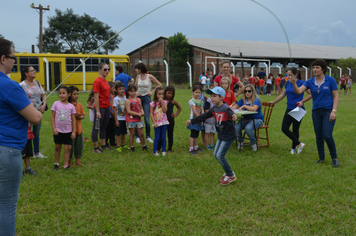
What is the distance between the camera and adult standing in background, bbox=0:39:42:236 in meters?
2.29

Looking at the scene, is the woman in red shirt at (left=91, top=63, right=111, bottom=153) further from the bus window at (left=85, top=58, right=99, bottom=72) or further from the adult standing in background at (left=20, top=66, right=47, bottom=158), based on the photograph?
the bus window at (left=85, top=58, right=99, bottom=72)

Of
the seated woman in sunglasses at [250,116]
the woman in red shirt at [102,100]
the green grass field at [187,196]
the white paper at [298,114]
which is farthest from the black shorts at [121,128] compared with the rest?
the white paper at [298,114]

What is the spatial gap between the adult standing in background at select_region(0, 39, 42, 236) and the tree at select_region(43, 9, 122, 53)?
45526 mm

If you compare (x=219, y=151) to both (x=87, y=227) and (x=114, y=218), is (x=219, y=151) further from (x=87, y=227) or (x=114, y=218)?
(x=87, y=227)

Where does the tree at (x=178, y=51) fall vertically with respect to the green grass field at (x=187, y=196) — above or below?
above

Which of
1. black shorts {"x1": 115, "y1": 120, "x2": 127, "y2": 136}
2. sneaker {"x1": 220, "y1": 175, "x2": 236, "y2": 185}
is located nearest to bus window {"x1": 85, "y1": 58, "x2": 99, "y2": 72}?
black shorts {"x1": 115, "y1": 120, "x2": 127, "y2": 136}

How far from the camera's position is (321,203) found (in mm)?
4000

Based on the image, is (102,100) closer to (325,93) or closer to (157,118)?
(157,118)

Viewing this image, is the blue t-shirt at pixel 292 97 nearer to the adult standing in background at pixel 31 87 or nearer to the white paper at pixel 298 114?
→ the white paper at pixel 298 114

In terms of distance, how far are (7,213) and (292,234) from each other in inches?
109

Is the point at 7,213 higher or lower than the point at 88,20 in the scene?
lower

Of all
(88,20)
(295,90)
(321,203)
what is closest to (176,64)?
(88,20)

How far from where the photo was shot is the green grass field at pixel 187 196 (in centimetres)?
342

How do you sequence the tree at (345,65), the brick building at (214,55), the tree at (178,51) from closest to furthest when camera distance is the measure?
1. the brick building at (214,55)
2. the tree at (178,51)
3. the tree at (345,65)
